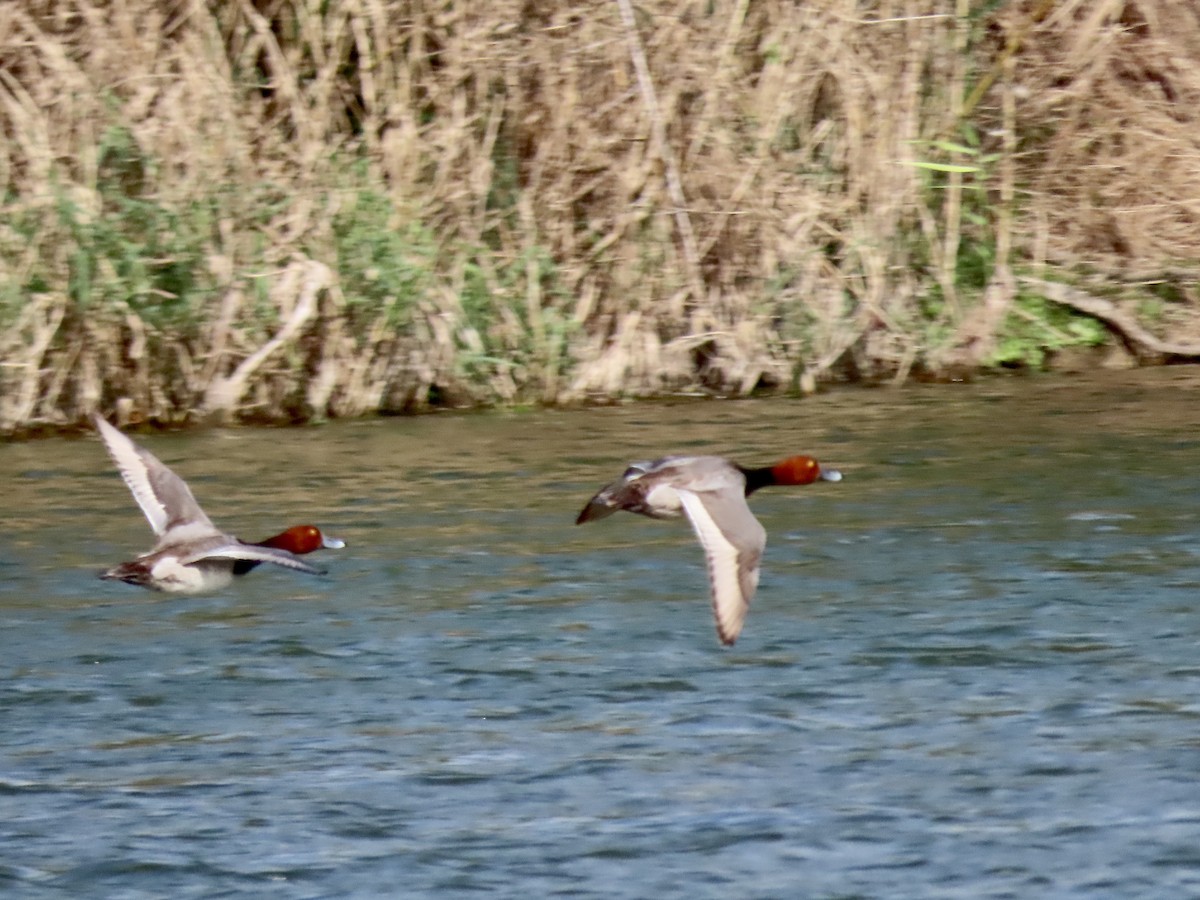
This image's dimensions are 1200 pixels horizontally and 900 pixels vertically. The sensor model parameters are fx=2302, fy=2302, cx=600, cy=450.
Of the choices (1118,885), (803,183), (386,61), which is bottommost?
(1118,885)

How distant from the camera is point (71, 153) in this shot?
11016 millimetres

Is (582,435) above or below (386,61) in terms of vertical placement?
below

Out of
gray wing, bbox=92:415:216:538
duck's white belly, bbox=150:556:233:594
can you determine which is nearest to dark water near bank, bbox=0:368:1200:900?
duck's white belly, bbox=150:556:233:594

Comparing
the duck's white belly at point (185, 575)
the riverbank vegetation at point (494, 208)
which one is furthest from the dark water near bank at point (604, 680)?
the riverbank vegetation at point (494, 208)

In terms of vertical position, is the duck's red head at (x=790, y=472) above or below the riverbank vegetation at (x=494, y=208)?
below

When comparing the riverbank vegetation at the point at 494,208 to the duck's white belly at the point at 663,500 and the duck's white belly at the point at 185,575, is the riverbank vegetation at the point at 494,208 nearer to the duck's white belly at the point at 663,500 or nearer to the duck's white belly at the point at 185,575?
the duck's white belly at the point at 185,575

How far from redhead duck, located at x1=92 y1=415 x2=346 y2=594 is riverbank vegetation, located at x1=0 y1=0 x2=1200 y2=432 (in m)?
3.51

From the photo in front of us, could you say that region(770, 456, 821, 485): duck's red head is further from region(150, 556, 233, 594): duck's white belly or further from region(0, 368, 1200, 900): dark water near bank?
region(150, 556, 233, 594): duck's white belly

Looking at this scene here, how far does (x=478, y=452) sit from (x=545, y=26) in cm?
255

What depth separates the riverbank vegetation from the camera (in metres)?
11.0

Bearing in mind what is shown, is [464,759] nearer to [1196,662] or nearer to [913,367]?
[1196,662]

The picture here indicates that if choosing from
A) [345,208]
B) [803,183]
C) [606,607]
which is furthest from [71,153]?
[606,607]

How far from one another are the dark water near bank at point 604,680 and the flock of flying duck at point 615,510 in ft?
1.27

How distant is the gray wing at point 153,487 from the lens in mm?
6934
